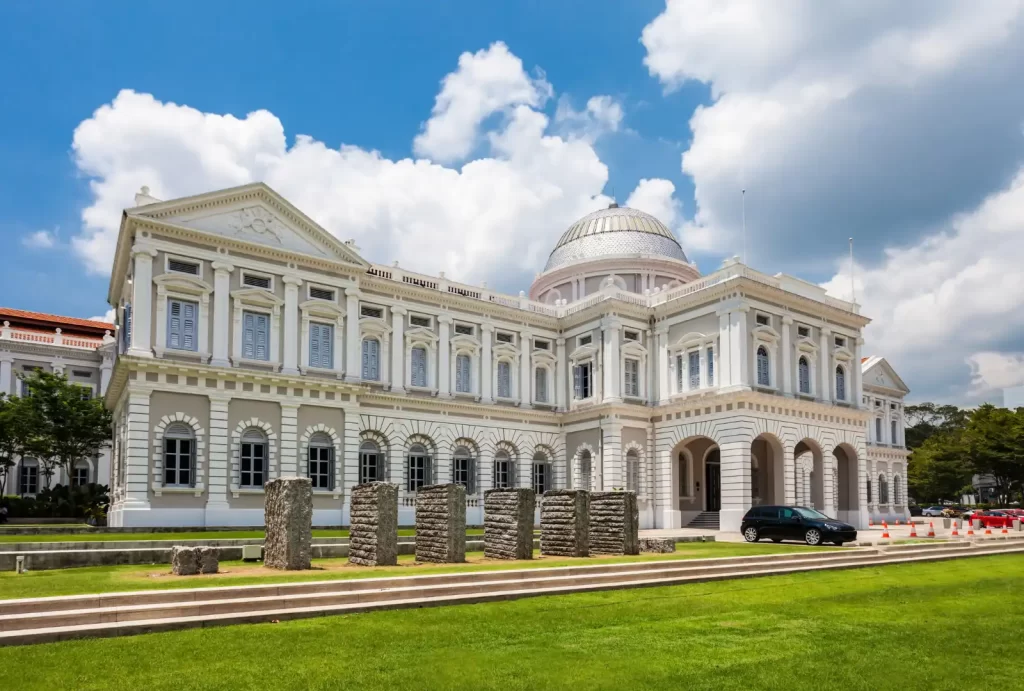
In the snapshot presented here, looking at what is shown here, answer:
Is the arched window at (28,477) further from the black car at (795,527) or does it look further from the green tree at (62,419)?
the black car at (795,527)

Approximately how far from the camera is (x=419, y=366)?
40.0 metres

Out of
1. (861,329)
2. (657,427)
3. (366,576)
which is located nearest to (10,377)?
(657,427)

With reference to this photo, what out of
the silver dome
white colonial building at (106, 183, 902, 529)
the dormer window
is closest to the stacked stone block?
white colonial building at (106, 183, 902, 529)

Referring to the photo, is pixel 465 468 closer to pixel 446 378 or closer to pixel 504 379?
pixel 446 378

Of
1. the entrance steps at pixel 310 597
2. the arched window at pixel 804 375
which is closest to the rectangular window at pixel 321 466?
the entrance steps at pixel 310 597

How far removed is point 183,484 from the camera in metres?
31.0

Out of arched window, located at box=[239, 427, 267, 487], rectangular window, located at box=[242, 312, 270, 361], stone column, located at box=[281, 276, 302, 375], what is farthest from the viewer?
stone column, located at box=[281, 276, 302, 375]

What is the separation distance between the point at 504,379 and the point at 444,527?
24622 millimetres

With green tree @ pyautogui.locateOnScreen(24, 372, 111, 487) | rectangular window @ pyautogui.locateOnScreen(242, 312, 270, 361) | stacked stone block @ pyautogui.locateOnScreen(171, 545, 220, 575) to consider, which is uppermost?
rectangular window @ pyautogui.locateOnScreen(242, 312, 270, 361)

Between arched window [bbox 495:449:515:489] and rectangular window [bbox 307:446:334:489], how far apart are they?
32.2 feet

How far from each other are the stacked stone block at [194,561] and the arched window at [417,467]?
75.0 feet

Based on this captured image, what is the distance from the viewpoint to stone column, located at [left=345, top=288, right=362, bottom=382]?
36.2 m

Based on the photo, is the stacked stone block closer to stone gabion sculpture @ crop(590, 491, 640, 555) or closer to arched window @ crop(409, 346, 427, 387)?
stone gabion sculpture @ crop(590, 491, 640, 555)

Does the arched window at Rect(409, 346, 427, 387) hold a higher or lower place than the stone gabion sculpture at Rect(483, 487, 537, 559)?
higher
